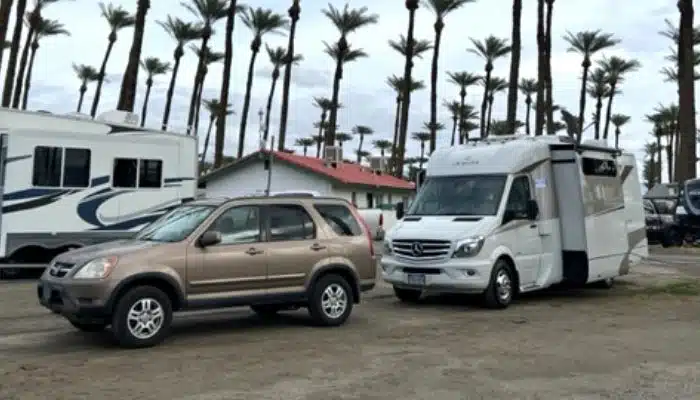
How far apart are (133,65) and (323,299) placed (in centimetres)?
1857

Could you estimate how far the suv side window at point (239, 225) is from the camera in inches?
382

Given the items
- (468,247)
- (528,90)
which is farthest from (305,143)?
(468,247)

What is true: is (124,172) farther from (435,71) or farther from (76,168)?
(435,71)

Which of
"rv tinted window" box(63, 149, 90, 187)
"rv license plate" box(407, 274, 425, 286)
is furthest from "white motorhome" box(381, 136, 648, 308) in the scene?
"rv tinted window" box(63, 149, 90, 187)

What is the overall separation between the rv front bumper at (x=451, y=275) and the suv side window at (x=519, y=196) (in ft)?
4.10

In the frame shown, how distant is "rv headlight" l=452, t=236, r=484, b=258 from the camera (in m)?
12.0

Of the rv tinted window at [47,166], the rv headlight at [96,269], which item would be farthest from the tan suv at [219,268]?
the rv tinted window at [47,166]

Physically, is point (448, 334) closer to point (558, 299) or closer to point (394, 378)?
point (394, 378)

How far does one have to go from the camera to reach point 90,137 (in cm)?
1597

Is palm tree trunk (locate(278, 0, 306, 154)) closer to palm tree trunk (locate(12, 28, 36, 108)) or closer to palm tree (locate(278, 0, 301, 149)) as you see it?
palm tree (locate(278, 0, 301, 149))

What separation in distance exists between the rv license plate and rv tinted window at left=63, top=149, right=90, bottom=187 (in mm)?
7524

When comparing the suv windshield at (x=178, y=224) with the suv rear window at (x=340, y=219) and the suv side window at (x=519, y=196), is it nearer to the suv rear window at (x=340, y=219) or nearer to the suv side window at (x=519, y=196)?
the suv rear window at (x=340, y=219)

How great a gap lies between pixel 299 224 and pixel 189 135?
799cm

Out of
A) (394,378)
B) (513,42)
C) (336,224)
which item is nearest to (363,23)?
(513,42)
